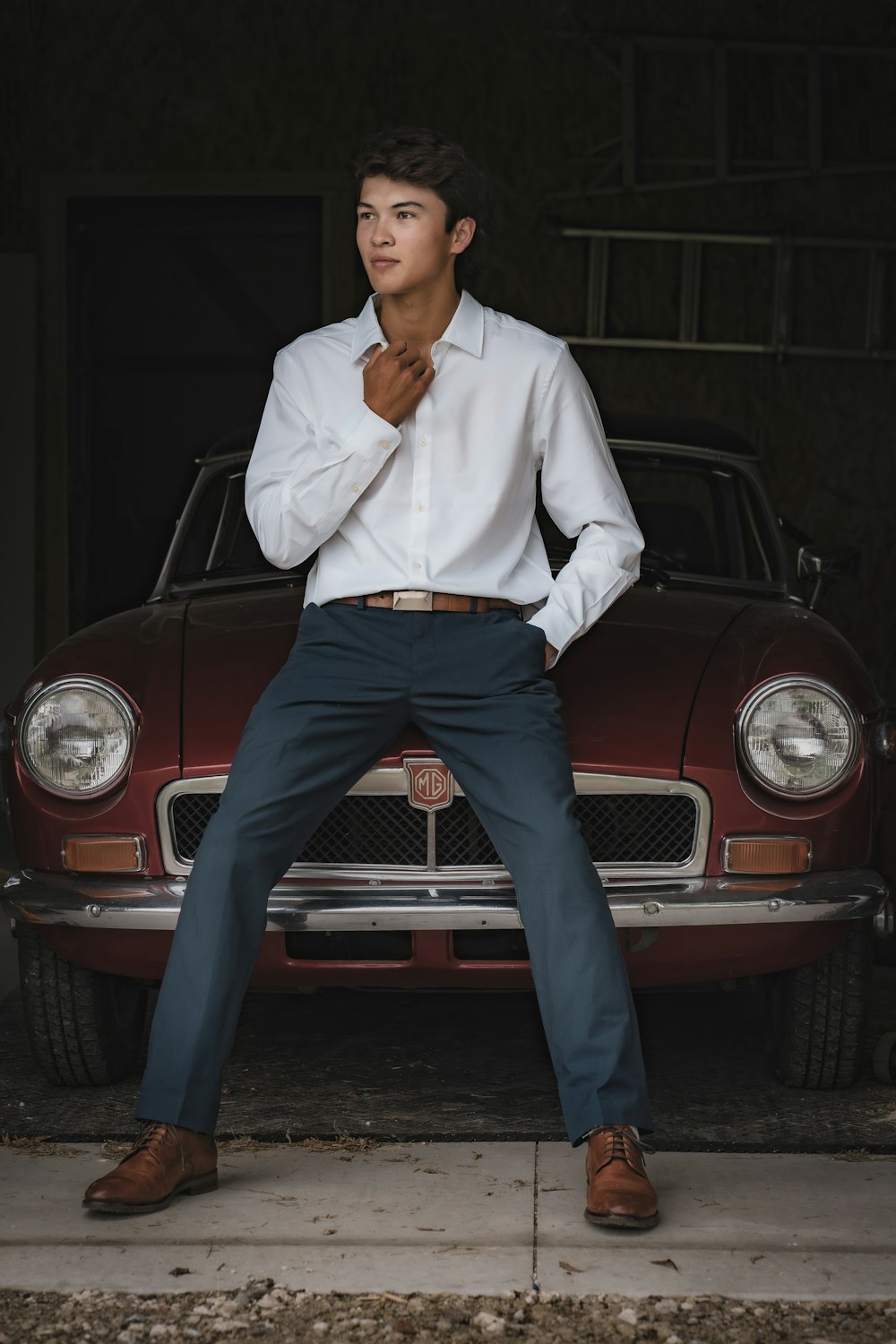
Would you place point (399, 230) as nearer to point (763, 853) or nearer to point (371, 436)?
point (371, 436)

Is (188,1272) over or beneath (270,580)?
beneath

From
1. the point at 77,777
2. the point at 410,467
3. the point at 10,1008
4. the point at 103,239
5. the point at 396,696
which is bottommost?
the point at 10,1008

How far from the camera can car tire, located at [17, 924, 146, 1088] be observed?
3359 millimetres

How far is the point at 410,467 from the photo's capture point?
120 inches

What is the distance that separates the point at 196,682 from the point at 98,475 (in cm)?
566

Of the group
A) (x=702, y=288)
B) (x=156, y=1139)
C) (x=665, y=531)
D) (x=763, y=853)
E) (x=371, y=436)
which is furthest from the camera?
(x=702, y=288)

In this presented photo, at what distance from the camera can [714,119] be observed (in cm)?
842

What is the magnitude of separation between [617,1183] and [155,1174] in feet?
2.38

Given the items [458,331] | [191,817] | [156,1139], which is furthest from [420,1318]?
[458,331]

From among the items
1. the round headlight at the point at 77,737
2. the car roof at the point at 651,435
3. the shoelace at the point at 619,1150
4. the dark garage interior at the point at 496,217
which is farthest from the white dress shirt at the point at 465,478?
the dark garage interior at the point at 496,217

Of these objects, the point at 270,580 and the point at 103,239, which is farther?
the point at 103,239

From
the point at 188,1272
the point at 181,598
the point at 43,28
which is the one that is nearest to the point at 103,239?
the point at 43,28

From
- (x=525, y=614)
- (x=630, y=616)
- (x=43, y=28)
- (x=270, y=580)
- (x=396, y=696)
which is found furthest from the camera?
(x=43, y=28)

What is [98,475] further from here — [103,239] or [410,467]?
[410,467]
